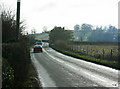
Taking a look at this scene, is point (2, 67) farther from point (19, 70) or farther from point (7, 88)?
point (19, 70)

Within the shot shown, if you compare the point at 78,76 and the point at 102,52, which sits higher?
the point at 102,52

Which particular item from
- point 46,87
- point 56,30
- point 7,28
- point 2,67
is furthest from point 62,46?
point 2,67

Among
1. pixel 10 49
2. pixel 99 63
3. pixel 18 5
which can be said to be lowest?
pixel 99 63

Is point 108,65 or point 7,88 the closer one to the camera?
point 7,88

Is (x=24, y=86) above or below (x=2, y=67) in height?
below

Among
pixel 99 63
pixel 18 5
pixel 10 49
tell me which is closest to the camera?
pixel 10 49

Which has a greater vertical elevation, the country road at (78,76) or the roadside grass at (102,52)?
the roadside grass at (102,52)

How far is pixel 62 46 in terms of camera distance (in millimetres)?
78562

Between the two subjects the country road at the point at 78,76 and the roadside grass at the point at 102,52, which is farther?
the roadside grass at the point at 102,52

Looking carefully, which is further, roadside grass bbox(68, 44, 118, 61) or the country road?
roadside grass bbox(68, 44, 118, 61)

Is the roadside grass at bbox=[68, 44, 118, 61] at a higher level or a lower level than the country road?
higher

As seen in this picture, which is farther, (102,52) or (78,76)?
(102,52)

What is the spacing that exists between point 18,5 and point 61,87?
9.11 meters

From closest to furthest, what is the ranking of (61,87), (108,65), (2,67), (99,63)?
(2,67) → (61,87) → (108,65) → (99,63)
